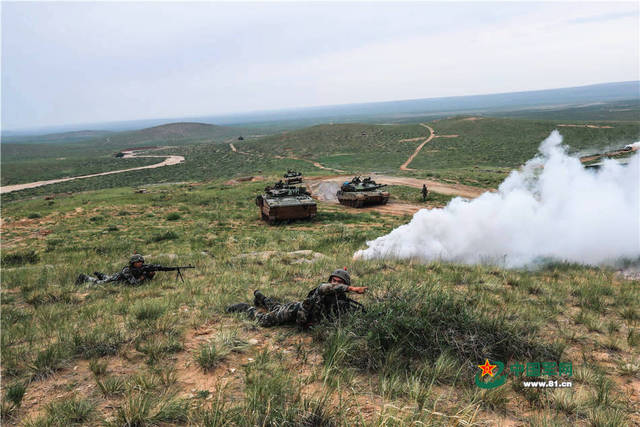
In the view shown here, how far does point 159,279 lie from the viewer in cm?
827

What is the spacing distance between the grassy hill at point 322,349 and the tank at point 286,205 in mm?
9836

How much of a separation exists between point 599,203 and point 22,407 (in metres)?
12.9

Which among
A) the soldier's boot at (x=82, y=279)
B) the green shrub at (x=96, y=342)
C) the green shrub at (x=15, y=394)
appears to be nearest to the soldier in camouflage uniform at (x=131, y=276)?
the soldier's boot at (x=82, y=279)

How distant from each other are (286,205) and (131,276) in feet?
36.5

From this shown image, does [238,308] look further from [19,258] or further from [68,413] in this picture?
[19,258]

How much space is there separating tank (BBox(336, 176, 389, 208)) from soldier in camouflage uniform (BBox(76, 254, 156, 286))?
57.5ft

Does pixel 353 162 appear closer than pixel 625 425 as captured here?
No

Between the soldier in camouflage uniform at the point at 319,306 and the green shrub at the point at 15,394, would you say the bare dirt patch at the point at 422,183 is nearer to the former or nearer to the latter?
the soldier in camouflage uniform at the point at 319,306

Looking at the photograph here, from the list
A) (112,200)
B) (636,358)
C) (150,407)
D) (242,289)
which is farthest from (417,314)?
(112,200)

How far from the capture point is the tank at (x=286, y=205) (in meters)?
18.6

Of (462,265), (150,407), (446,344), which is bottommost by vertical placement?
(462,265)

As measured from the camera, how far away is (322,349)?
4.56 metres

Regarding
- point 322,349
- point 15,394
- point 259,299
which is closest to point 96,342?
point 15,394

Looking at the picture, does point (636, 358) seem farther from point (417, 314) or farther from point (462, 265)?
point (462, 265)
